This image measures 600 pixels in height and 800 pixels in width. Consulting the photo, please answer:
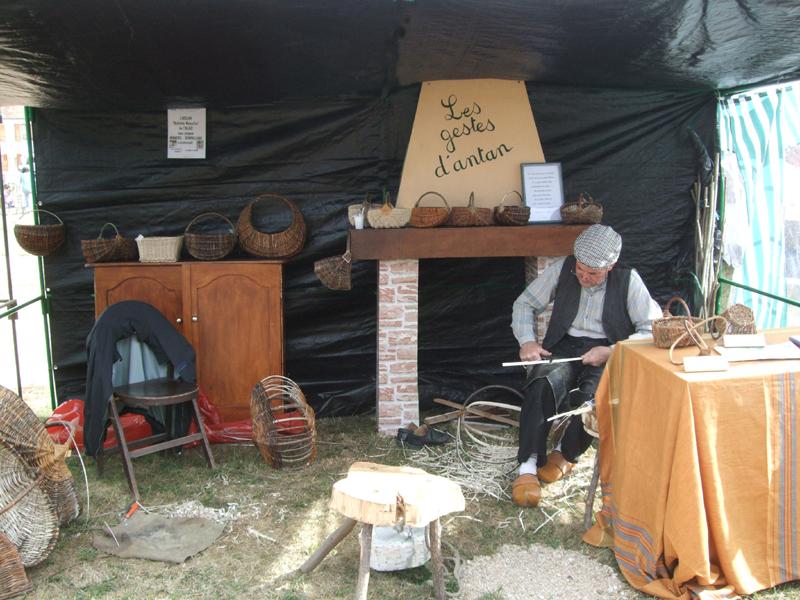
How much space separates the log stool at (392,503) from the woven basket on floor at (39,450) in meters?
1.44

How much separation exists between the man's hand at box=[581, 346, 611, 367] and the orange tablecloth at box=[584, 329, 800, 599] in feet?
3.00

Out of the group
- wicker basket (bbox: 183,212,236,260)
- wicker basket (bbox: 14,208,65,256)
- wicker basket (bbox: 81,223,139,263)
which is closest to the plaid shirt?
wicker basket (bbox: 183,212,236,260)

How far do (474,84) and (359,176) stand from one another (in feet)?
3.33

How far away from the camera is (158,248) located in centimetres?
466

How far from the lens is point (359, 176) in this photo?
16.7 feet

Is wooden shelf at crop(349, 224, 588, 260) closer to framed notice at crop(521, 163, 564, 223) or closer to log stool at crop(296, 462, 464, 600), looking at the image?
framed notice at crop(521, 163, 564, 223)

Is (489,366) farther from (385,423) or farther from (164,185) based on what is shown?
(164,185)

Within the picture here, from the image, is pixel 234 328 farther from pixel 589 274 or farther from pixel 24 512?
pixel 589 274

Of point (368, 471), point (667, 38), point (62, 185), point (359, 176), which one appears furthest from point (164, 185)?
point (667, 38)

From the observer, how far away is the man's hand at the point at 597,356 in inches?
150

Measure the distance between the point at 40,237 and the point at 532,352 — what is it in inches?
Result: 132

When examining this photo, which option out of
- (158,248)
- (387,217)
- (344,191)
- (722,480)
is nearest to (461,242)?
(387,217)

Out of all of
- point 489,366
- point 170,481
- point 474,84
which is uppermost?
point 474,84

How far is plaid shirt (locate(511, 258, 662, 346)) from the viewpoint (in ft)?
12.7
